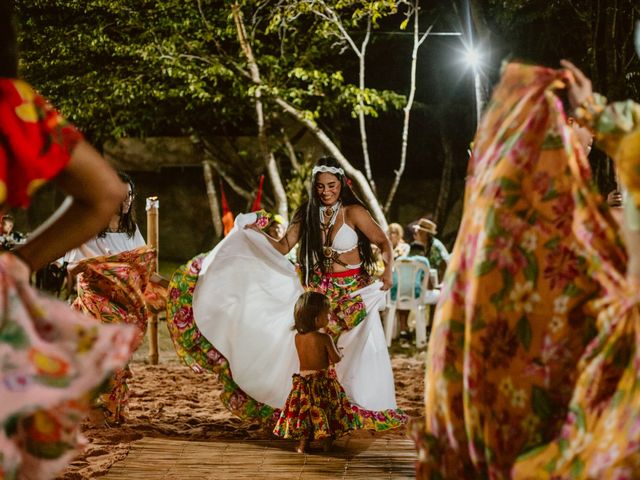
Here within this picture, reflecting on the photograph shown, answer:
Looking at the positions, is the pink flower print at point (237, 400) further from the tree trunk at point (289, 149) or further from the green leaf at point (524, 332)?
the tree trunk at point (289, 149)

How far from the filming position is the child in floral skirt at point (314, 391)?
250 inches

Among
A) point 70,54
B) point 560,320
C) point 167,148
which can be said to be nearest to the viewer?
point 560,320

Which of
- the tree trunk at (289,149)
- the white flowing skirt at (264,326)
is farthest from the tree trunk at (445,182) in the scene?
the white flowing skirt at (264,326)

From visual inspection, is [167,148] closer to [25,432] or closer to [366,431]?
[366,431]

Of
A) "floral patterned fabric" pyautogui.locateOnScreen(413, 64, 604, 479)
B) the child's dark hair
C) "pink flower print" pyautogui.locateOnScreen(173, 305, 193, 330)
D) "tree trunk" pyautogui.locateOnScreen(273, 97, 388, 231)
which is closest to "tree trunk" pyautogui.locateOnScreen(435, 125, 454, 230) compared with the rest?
"tree trunk" pyautogui.locateOnScreen(273, 97, 388, 231)

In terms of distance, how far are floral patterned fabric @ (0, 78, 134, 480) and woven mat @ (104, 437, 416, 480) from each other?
3.16 meters

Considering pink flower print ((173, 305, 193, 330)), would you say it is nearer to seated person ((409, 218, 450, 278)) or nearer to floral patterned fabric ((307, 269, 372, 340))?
floral patterned fabric ((307, 269, 372, 340))

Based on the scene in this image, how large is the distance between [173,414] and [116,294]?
→ 4.14ft

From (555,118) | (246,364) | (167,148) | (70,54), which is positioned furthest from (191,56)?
(555,118)

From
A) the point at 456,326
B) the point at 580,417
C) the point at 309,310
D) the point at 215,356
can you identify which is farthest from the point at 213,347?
the point at 580,417

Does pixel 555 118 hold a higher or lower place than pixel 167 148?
lower

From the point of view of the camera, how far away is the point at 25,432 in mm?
2492

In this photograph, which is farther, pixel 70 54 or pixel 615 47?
pixel 70 54

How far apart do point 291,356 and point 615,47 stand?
26.8 ft
